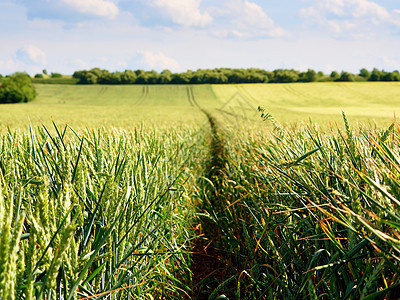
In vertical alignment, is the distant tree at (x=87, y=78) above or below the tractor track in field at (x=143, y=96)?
above

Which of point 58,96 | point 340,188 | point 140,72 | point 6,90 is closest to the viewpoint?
point 340,188

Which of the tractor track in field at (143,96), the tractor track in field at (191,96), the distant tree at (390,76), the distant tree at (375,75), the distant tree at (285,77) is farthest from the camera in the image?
the distant tree at (285,77)

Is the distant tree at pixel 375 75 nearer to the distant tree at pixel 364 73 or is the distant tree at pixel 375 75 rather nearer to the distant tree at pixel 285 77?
the distant tree at pixel 364 73

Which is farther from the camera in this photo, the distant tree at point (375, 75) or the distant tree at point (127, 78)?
the distant tree at point (127, 78)

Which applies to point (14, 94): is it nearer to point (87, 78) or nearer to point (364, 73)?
point (87, 78)

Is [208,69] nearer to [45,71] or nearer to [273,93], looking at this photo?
[273,93]

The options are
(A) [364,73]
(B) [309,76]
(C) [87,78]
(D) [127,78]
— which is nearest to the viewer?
(B) [309,76]

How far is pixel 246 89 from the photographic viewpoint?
57406 mm

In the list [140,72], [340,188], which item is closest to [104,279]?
[340,188]

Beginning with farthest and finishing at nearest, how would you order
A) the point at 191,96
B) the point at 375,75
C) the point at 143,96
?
the point at 375,75
the point at 143,96
the point at 191,96

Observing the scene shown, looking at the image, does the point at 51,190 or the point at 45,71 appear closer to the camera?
the point at 51,190

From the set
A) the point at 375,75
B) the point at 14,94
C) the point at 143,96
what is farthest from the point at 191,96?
the point at 375,75

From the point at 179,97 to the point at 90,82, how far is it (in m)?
32.7

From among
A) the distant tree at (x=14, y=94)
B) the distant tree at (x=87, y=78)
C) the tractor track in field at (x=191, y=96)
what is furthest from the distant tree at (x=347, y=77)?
the distant tree at (x=14, y=94)
